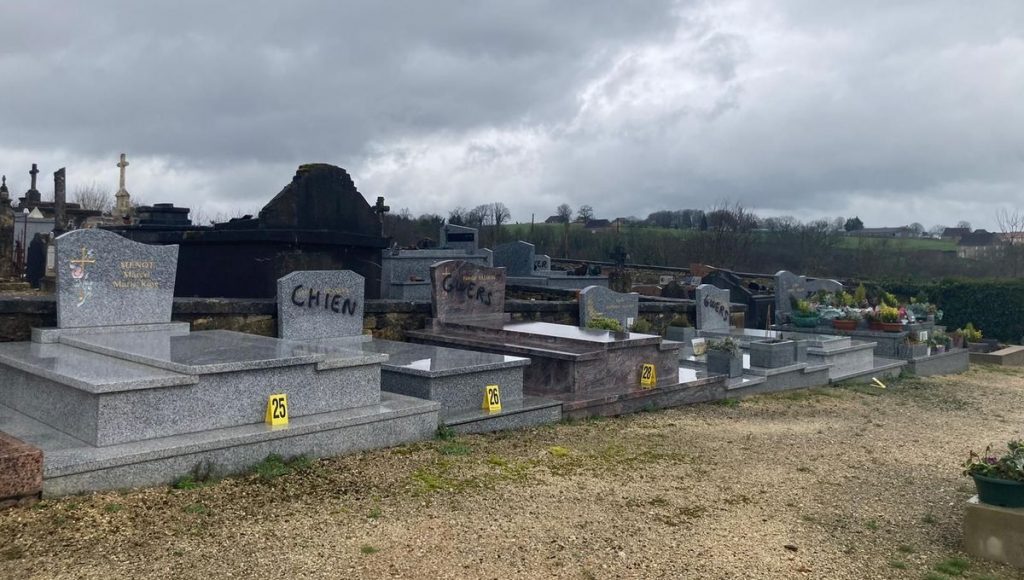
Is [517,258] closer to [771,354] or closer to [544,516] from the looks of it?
[771,354]

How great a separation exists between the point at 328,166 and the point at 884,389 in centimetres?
889

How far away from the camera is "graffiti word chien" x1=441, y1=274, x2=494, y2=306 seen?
1051 cm

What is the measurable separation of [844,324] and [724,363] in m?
5.18

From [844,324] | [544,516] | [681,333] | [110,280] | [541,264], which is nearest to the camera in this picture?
[544,516]

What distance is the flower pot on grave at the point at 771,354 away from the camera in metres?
11.0

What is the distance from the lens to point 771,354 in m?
11.0

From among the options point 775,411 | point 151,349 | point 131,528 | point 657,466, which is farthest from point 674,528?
point 775,411

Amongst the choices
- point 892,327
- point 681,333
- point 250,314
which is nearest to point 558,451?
point 250,314

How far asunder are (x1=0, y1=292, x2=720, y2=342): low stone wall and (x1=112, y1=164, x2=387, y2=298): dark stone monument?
121 cm

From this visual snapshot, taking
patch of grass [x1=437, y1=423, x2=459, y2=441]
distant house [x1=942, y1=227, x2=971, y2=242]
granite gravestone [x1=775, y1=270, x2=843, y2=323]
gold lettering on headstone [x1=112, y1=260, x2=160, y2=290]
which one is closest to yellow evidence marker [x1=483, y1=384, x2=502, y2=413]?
patch of grass [x1=437, y1=423, x2=459, y2=441]

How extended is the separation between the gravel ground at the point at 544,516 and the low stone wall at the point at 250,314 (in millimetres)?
3496

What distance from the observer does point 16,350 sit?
6.62 m

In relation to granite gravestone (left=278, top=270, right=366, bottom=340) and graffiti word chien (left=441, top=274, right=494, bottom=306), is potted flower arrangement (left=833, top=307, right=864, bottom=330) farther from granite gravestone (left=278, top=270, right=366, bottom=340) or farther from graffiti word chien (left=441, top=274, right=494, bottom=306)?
granite gravestone (left=278, top=270, right=366, bottom=340)

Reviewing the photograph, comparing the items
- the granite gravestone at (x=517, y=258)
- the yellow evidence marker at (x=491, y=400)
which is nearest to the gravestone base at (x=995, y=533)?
the yellow evidence marker at (x=491, y=400)
